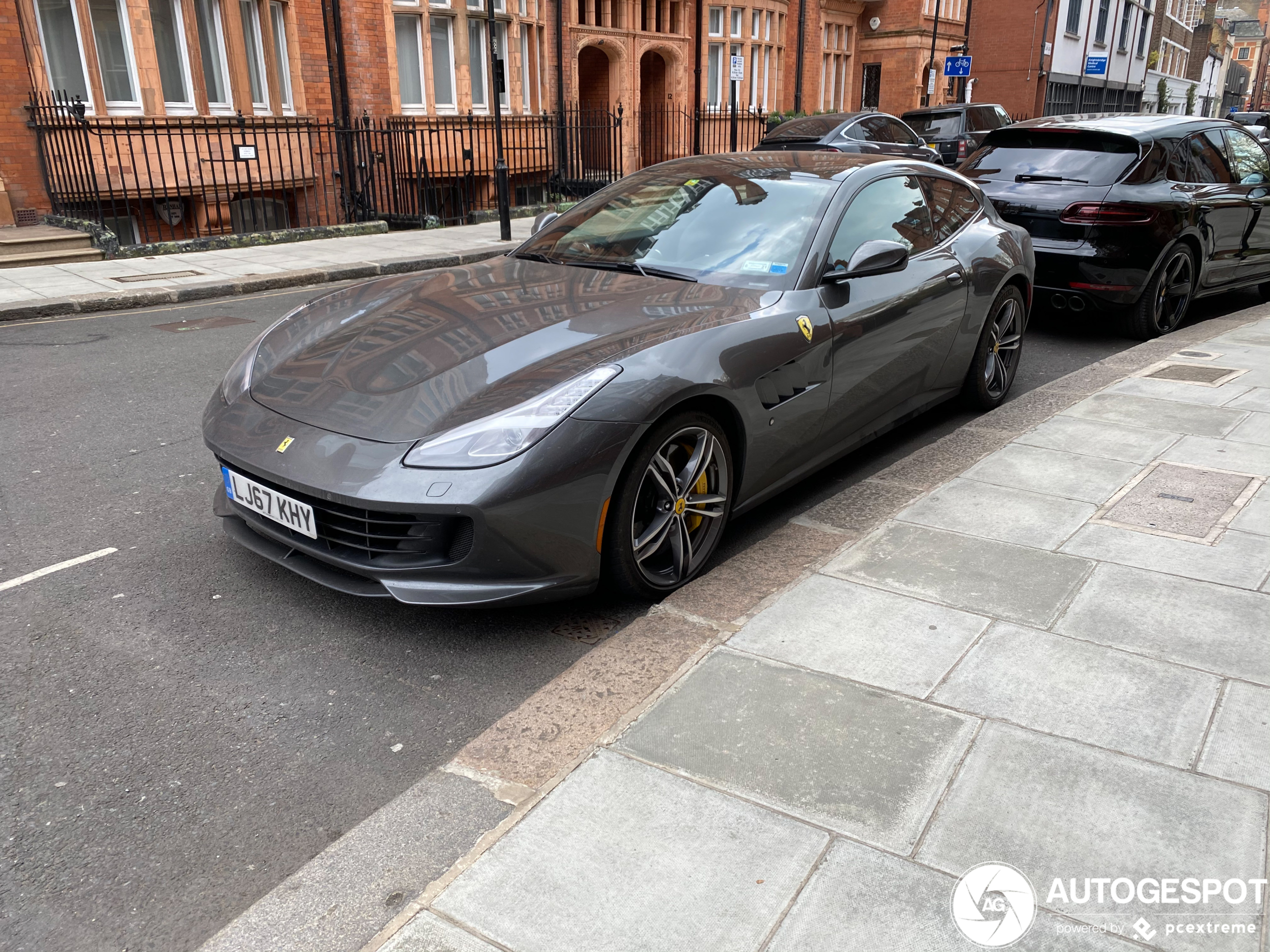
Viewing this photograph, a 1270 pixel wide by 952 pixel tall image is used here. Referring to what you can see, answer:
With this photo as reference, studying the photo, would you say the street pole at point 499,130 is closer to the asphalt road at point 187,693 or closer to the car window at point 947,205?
the car window at point 947,205

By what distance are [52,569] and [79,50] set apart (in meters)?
12.0

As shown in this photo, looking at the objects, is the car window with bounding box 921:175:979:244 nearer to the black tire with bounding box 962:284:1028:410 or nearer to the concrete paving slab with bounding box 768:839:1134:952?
the black tire with bounding box 962:284:1028:410

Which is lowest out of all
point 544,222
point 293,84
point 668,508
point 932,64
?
point 668,508

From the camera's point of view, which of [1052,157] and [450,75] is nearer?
[1052,157]

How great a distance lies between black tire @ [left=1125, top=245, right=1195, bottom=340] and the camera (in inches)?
302

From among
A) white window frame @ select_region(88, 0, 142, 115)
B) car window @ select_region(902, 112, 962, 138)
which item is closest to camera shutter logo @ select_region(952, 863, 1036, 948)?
white window frame @ select_region(88, 0, 142, 115)

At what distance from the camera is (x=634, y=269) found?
4309mm

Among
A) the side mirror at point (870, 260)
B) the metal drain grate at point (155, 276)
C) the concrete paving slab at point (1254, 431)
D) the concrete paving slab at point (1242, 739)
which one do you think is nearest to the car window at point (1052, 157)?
the concrete paving slab at point (1254, 431)

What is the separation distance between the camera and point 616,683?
2.99 metres

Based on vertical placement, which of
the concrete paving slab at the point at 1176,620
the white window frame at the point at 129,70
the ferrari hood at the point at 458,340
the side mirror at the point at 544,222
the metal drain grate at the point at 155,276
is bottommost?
the concrete paving slab at the point at 1176,620

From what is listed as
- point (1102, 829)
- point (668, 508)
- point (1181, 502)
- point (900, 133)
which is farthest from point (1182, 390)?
point (900, 133)

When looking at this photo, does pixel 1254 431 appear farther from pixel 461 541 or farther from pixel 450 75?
pixel 450 75

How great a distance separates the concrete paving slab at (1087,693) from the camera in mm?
2592

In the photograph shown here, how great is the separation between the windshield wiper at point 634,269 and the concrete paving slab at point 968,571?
1.37 metres
